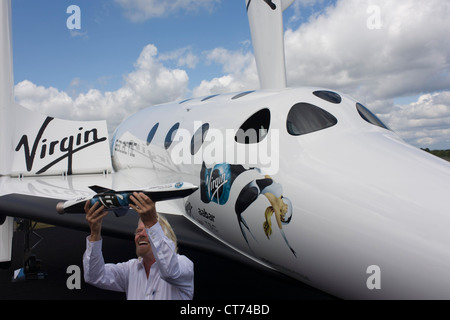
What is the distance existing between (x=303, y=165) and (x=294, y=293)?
3.76m

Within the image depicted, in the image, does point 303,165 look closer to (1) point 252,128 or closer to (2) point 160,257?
(1) point 252,128

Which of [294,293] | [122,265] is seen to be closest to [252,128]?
[122,265]

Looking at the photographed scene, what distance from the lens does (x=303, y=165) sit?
366 centimetres

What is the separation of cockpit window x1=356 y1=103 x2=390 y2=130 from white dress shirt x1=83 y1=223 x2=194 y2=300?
3003mm

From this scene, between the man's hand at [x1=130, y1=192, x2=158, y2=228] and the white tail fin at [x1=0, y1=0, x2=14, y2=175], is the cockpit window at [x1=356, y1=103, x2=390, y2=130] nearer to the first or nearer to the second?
the man's hand at [x1=130, y1=192, x2=158, y2=228]

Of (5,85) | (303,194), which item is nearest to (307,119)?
(303,194)

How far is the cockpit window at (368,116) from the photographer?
4348mm

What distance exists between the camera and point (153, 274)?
7.59ft

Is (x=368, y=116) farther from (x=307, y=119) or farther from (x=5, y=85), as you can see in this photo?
(x=5, y=85)

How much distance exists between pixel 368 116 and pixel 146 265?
330 centimetres

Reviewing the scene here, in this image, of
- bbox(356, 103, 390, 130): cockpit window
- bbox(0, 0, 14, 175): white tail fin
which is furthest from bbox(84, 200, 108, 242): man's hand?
bbox(0, 0, 14, 175): white tail fin

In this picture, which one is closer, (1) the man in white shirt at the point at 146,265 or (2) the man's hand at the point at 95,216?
(1) the man in white shirt at the point at 146,265

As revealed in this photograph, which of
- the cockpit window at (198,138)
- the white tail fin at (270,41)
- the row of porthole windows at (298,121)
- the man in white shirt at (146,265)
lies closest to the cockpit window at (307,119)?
the row of porthole windows at (298,121)

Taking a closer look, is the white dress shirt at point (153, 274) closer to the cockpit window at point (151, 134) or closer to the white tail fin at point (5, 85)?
the cockpit window at point (151, 134)
